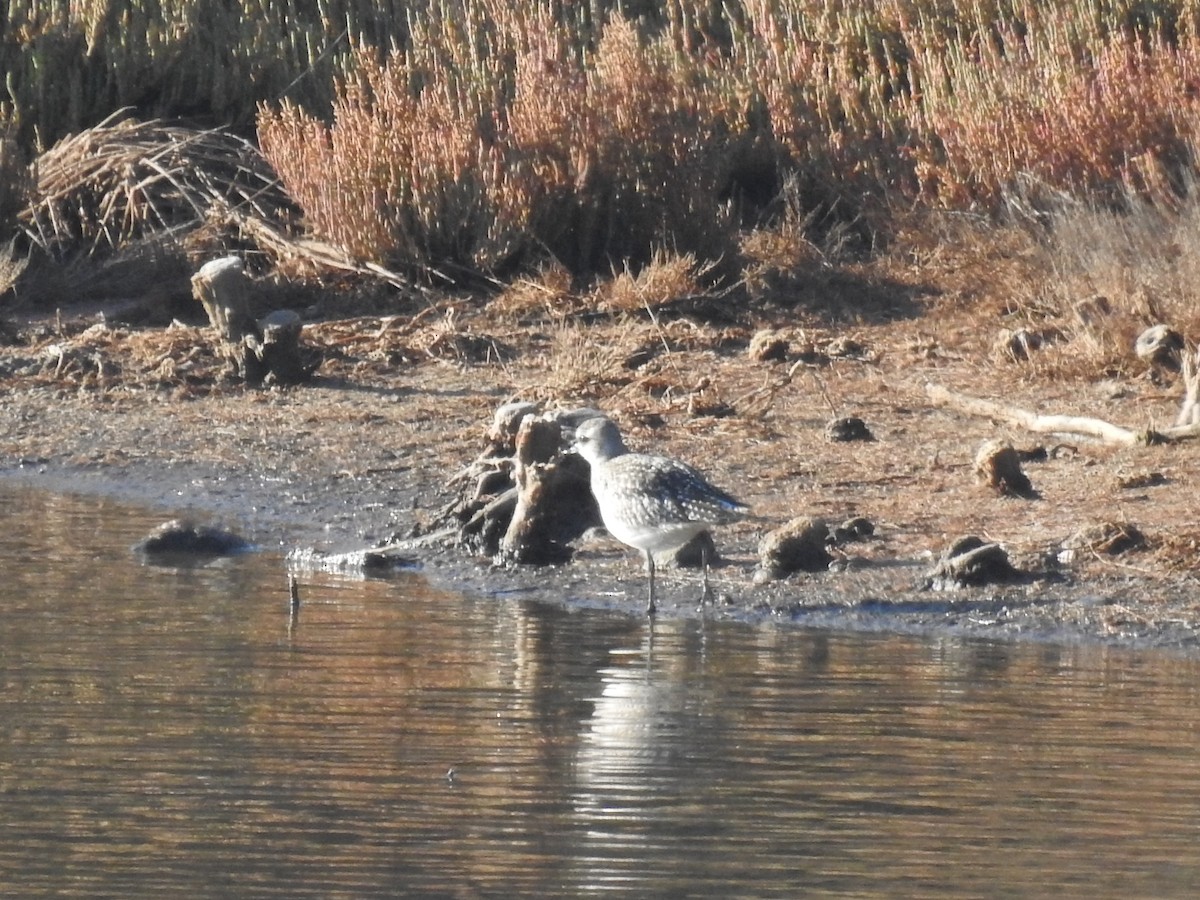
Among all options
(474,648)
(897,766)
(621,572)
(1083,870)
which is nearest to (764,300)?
(621,572)

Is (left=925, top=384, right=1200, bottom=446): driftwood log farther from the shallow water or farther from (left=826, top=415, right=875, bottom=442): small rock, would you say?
the shallow water

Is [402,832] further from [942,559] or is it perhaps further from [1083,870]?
[942,559]

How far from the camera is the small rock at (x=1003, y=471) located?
924 cm

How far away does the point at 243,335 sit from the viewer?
1246cm

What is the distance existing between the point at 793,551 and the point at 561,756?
2.75 metres

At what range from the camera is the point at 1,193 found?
14609mm

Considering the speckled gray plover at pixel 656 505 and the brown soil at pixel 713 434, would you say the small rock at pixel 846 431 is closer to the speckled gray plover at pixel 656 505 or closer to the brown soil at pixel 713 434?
the brown soil at pixel 713 434

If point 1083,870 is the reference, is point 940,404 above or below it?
above

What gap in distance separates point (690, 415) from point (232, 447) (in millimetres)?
2407

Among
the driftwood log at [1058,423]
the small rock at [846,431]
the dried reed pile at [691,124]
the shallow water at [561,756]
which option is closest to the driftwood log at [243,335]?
the dried reed pile at [691,124]

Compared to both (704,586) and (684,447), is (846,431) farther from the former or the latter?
(704,586)

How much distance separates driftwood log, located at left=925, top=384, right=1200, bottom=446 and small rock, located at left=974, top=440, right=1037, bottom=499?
0.73m

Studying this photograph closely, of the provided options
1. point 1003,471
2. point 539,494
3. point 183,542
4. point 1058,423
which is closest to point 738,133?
point 1058,423

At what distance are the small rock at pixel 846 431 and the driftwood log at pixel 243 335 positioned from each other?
332cm
